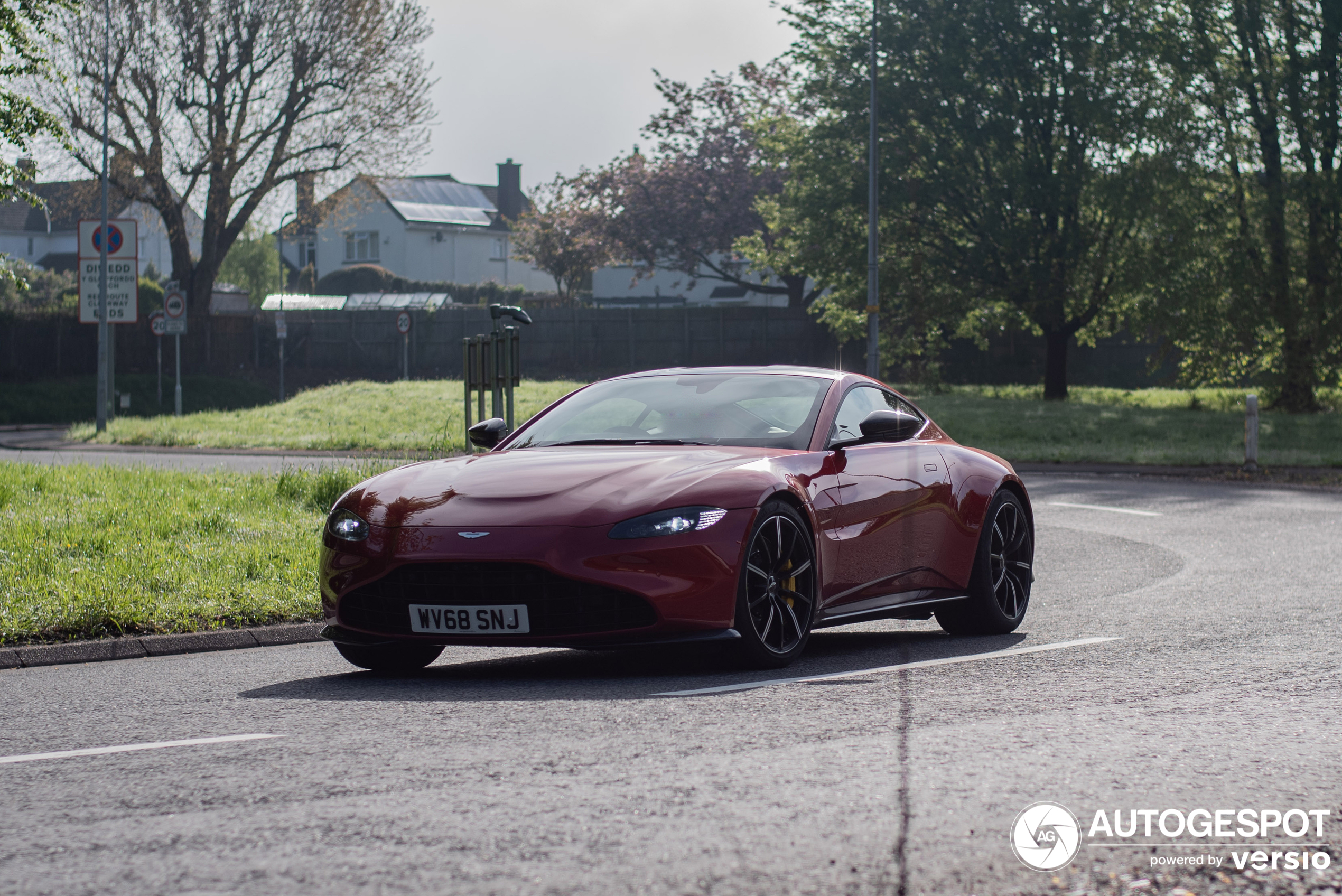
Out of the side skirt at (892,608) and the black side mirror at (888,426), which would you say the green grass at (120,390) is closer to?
the side skirt at (892,608)

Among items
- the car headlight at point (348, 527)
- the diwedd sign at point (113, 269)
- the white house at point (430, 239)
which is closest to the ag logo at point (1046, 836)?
the car headlight at point (348, 527)

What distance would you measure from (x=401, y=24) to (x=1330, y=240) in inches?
1024

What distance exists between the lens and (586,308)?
53.2 m

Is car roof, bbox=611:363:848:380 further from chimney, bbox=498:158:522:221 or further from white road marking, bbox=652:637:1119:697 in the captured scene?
chimney, bbox=498:158:522:221

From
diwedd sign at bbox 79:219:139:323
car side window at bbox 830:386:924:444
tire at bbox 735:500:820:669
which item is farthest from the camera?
diwedd sign at bbox 79:219:139:323

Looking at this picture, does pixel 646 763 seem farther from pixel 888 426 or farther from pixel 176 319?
pixel 176 319

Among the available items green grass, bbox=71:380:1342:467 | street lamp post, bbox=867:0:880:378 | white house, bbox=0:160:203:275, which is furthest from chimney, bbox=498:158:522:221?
street lamp post, bbox=867:0:880:378

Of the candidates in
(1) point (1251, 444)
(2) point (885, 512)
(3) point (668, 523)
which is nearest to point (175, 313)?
(1) point (1251, 444)

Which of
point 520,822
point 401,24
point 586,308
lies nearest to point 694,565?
point 520,822

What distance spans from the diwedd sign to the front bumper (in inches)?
885

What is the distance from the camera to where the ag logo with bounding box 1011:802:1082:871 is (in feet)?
12.6

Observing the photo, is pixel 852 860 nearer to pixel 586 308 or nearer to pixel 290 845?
pixel 290 845

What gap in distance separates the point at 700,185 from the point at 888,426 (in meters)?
53.9
